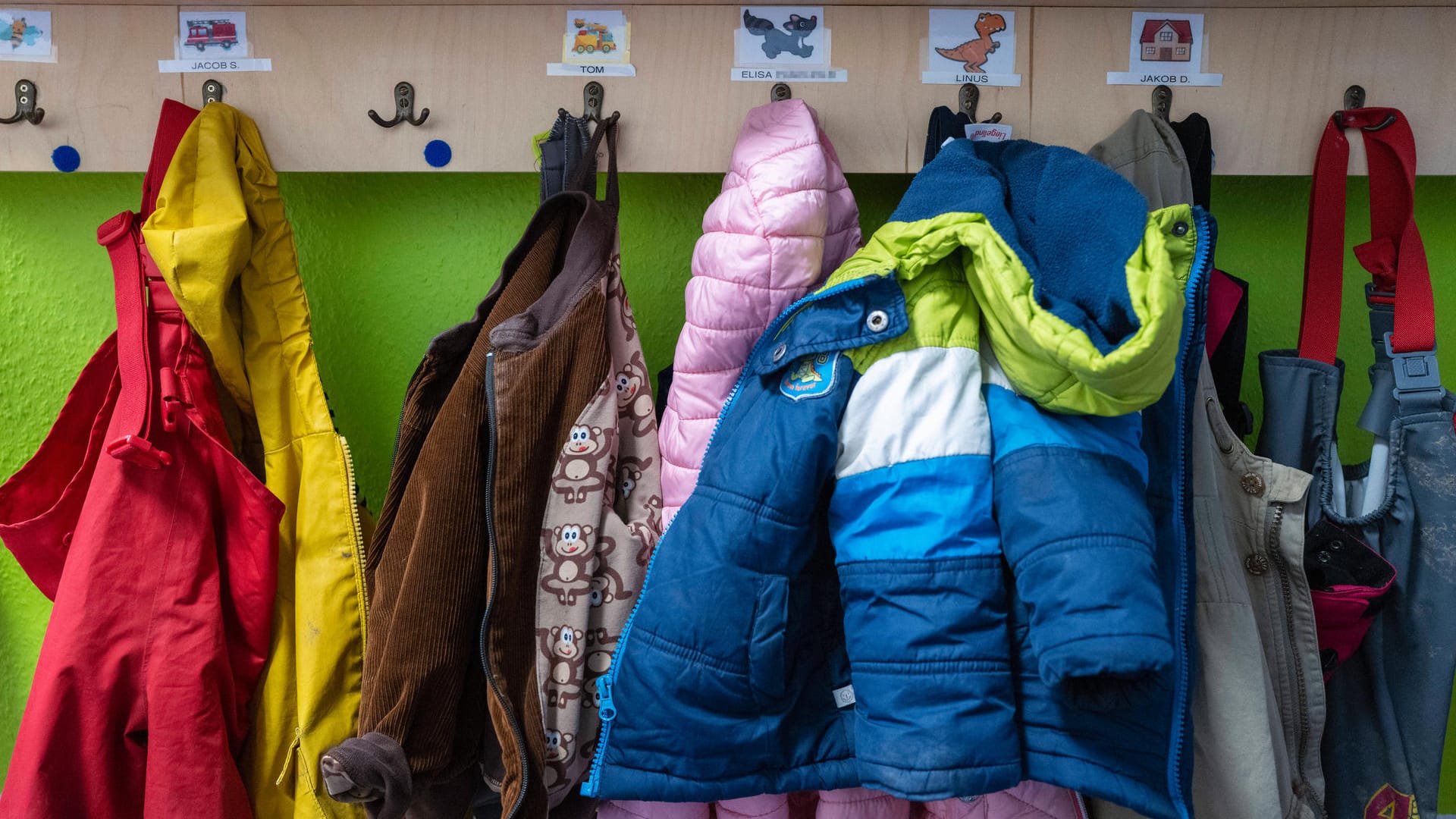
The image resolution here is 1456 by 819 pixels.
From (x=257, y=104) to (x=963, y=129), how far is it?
879 mm

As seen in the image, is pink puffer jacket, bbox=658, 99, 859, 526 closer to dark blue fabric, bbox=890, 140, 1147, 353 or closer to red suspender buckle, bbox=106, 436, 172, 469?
dark blue fabric, bbox=890, 140, 1147, 353

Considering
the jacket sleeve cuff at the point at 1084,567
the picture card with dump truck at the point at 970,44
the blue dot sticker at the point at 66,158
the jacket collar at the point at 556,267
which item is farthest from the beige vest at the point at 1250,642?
the blue dot sticker at the point at 66,158

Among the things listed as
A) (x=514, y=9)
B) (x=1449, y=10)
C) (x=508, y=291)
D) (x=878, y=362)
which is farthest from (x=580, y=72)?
(x=1449, y=10)

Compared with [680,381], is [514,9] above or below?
above

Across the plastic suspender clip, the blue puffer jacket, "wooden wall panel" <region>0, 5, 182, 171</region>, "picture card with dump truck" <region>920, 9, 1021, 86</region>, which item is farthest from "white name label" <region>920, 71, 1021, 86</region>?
"wooden wall panel" <region>0, 5, 182, 171</region>

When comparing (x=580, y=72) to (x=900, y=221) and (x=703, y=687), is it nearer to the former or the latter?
(x=900, y=221)

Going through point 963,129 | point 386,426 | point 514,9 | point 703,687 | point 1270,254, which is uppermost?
point 514,9

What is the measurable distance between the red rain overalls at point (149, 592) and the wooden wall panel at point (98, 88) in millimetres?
100

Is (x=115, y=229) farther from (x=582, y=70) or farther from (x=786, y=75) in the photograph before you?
(x=786, y=75)

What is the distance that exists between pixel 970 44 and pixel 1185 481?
586 mm

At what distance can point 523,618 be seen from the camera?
3.35ft

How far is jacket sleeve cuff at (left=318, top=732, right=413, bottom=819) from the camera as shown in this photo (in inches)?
36.9

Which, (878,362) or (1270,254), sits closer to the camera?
(878,362)

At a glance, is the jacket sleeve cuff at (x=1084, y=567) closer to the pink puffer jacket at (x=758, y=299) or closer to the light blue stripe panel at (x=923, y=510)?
the light blue stripe panel at (x=923, y=510)
